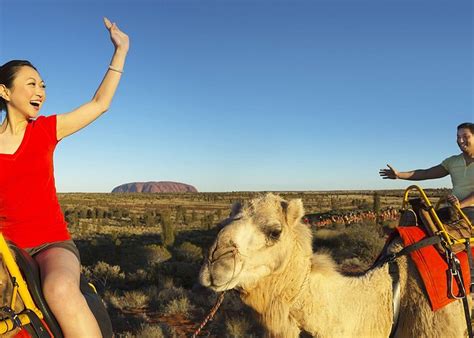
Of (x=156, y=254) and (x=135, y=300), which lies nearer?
(x=135, y=300)

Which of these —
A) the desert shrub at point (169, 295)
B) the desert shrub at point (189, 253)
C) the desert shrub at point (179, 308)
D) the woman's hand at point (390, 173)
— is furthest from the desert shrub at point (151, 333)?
the desert shrub at point (189, 253)

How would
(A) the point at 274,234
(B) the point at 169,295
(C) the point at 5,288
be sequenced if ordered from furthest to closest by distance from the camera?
1. (B) the point at 169,295
2. (A) the point at 274,234
3. (C) the point at 5,288

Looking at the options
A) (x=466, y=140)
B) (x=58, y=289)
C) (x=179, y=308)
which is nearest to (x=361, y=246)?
(x=179, y=308)

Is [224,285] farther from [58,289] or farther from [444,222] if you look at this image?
[444,222]

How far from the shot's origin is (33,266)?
9.27 ft

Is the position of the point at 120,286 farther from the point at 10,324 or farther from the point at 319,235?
the point at 10,324

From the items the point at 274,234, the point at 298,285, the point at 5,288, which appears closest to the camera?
the point at 5,288

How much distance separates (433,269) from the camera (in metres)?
4.02

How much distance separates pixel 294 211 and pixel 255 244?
0.53 metres

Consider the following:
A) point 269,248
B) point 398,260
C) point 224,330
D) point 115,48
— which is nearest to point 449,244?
point 398,260

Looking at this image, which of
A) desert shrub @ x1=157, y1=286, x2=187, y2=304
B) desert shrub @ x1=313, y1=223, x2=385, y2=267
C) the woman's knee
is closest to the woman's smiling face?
the woman's knee

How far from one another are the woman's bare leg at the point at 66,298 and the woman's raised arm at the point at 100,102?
1000mm

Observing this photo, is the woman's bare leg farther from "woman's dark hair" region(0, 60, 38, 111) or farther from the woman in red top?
"woman's dark hair" region(0, 60, 38, 111)

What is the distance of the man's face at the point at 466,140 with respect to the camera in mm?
5219
